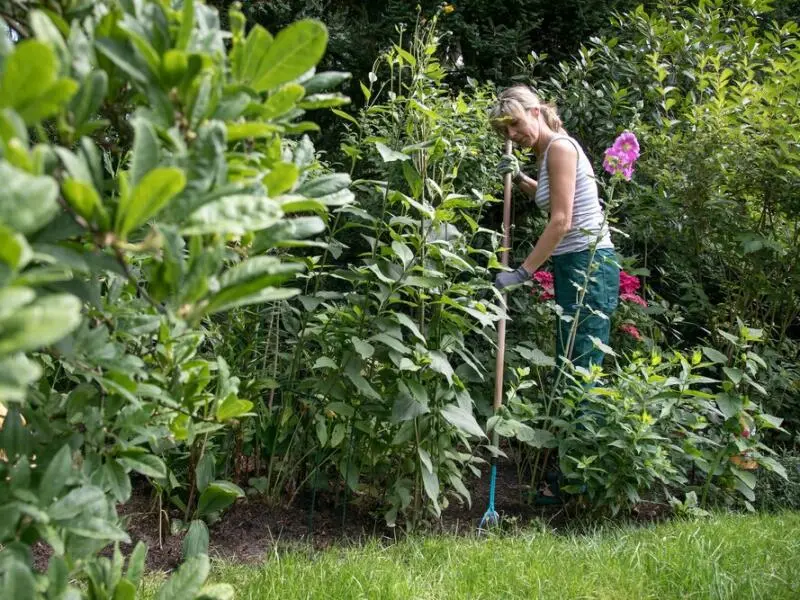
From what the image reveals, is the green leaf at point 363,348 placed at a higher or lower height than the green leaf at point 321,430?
higher

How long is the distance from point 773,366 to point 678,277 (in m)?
0.97

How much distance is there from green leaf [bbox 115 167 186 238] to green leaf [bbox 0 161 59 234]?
12 centimetres

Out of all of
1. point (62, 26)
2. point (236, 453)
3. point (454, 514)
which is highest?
point (62, 26)

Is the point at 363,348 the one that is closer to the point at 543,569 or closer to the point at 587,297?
the point at 543,569

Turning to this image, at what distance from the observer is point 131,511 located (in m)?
2.95

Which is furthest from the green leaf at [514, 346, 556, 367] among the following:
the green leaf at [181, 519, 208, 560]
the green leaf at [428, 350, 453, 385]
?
the green leaf at [181, 519, 208, 560]

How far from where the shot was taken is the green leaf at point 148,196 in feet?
2.41

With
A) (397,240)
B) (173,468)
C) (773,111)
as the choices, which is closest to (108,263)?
(397,240)

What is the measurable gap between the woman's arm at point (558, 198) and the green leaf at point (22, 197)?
3.01 m

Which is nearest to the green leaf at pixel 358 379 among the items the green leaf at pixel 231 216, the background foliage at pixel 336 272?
the background foliage at pixel 336 272

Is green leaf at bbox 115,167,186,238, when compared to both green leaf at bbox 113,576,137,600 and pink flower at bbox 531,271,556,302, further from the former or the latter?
pink flower at bbox 531,271,556,302

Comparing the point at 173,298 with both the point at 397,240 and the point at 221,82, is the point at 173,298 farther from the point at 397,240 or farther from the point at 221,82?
the point at 397,240

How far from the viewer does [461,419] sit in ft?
9.34

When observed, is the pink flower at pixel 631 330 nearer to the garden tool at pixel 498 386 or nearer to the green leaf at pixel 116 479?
the garden tool at pixel 498 386
